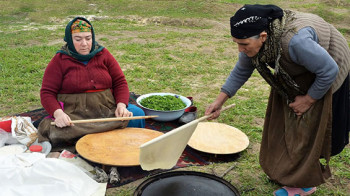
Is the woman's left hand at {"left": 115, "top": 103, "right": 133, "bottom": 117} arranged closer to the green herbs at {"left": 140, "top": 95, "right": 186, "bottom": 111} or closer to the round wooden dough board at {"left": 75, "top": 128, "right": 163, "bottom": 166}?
the round wooden dough board at {"left": 75, "top": 128, "right": 163, "bottom": 166}

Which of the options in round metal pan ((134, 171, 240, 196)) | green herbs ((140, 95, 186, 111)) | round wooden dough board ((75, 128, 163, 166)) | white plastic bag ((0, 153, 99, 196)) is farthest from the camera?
green herbs ((140, 95, 186, 111))

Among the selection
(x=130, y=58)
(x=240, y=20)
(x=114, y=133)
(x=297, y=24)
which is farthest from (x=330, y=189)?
(x=130, y=58)

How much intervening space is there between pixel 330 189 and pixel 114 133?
2.04 m

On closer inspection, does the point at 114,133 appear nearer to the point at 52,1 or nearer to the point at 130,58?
the point at 130,58

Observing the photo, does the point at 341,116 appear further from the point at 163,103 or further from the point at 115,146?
the point at 163,103

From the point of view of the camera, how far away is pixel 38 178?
8.00 ft

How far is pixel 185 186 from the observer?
219cm

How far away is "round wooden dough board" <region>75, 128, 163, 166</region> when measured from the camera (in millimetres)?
2764

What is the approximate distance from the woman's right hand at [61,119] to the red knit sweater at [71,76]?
0.21 feet

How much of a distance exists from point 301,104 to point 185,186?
0.99 metres

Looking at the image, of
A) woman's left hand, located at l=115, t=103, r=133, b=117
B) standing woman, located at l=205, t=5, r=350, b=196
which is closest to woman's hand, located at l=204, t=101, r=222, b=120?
standing woman, located at l=205, t=5, r=350, b=196

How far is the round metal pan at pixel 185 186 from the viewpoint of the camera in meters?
2.14

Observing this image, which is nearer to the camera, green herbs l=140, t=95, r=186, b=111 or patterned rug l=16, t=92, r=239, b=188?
patterned rug l=16, t=92, r=239, b=188

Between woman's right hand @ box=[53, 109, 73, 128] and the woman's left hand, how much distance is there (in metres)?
0.49
